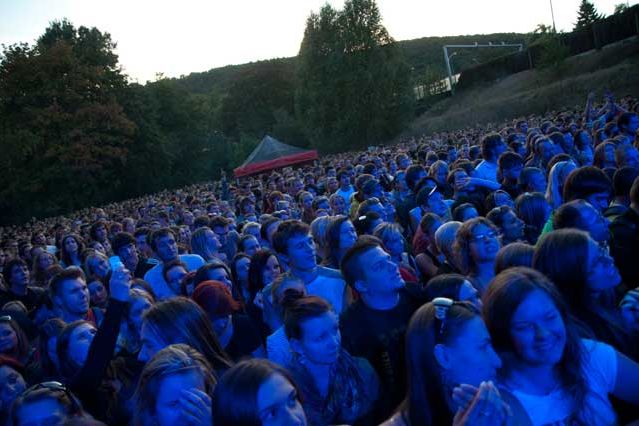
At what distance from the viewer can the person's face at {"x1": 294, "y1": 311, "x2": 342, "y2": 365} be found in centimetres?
254

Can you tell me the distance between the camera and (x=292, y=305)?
271cm

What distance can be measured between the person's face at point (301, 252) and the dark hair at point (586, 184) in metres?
2.00

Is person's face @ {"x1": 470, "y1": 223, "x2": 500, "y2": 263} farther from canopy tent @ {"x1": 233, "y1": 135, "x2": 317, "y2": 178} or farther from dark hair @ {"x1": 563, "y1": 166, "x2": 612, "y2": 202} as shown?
canopy tent @ {"x1": 233, "y1": 135, "x2": 317, "y2": 178}

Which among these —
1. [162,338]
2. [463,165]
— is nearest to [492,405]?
[162,338]

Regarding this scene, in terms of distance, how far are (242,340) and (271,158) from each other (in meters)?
25.2

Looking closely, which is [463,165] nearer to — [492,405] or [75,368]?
[75,368]

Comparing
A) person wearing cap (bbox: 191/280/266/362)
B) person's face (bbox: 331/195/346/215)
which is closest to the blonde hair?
person wearing cap (bbox: 191/280/266/362)

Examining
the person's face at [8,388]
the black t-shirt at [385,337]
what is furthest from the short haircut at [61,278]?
the black t-shirt at [385,337]

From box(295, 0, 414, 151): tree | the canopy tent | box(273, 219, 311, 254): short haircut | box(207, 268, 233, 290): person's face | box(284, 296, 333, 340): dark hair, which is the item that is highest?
box(295, 0, 414, 151): tree

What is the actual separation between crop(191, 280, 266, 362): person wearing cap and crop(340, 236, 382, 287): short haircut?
0.75 metres

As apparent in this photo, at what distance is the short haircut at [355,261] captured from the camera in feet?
10.4

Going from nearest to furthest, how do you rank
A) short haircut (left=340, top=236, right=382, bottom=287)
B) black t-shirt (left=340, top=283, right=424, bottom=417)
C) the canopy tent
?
black t-shirt (left=340, top=283, right=424, bottom=417), short haircut (left=340, top=236, right=382, bottom=287), the canopy tent

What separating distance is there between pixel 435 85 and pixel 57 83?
106 ft

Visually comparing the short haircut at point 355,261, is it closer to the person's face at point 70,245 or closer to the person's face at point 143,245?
the person's face at point 143,245
